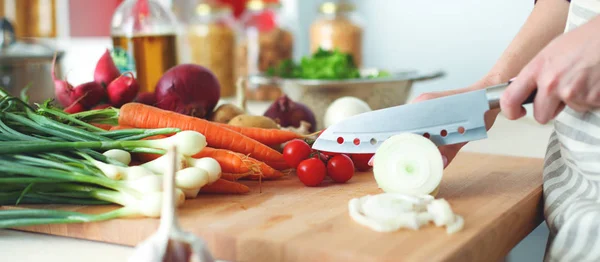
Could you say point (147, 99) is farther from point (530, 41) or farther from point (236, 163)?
point (530, 41)

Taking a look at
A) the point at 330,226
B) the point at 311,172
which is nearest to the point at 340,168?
the point at 311,172

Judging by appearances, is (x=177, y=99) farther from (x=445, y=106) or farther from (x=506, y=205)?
(x=506, y=205)

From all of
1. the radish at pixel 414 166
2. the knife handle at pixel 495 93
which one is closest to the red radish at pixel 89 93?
the radish at pixel 414 166

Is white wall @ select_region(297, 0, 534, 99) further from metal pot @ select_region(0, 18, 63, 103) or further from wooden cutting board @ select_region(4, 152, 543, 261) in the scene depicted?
wooden cutting board @ select_region(4, 152, 543, 261)

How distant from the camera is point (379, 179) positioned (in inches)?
36.5

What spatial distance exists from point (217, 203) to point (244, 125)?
382 millimetres

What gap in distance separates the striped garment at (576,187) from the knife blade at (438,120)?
0.37ft

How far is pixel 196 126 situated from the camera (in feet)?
3.74

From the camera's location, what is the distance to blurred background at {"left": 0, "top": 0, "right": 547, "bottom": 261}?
256 centimetres

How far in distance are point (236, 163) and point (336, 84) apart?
75 centimetres

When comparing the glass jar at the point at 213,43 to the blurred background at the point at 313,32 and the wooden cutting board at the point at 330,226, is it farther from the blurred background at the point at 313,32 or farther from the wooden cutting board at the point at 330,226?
the wooden cutting board at the point at 330,226

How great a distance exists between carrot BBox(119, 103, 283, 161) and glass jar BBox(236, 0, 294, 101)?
1.39 m

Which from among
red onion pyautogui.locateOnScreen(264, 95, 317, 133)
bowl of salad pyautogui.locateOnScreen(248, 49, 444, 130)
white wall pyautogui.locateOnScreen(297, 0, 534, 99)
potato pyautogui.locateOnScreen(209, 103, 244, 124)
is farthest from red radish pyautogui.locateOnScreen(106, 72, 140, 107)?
white wall pyautogui.locateOnScreen(297, 0, 534, 99)

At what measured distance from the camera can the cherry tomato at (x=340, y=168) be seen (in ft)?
3.50
